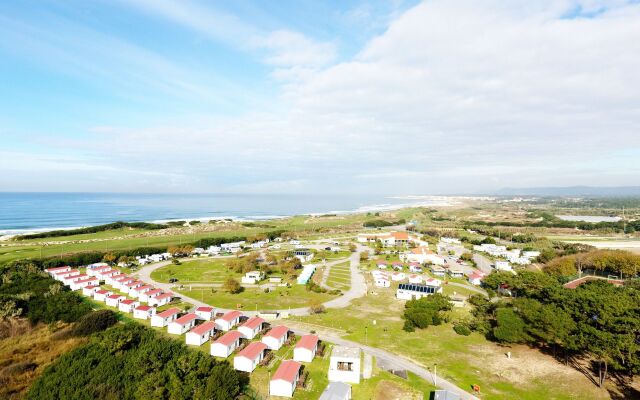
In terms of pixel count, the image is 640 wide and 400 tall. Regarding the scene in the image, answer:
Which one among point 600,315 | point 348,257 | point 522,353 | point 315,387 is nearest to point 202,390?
point 315,387

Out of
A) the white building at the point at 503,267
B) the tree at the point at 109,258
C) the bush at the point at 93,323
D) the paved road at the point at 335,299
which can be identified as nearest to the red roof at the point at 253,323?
the paved road at the point at 335,299

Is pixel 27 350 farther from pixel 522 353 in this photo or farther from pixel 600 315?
pixel 600 315

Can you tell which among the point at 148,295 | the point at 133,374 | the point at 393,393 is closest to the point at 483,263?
the point at 393,393

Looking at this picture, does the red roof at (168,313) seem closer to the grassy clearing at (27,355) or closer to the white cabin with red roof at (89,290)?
the grassy clearing at (27,355)

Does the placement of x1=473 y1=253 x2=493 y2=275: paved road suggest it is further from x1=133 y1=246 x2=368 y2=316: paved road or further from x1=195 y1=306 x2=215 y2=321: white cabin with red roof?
x1=195 y1=306 x2=215 y2=321: white cabin with red roof

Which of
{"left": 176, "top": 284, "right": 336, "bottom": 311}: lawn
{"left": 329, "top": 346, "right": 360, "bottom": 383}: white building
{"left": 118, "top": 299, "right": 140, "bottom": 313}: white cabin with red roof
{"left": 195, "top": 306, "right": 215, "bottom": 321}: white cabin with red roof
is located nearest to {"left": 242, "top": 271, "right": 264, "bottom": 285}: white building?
{"left": 176, "top": 284, "right": 336, "bottom": 311}: lawn
